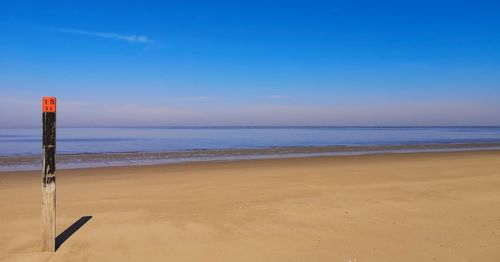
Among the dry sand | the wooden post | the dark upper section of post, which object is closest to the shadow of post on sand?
the dry sand

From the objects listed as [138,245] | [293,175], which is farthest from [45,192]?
[293,175]

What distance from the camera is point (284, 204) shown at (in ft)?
25.7

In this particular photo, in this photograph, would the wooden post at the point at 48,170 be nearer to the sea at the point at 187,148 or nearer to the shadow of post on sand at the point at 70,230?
the shadow of post on sand at the point at 70,230

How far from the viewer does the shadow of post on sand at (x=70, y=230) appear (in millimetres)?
5379

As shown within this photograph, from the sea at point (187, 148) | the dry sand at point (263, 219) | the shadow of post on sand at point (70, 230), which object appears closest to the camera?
the dry sand at point (263, 219)

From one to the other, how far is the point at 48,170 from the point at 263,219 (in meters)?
3.68

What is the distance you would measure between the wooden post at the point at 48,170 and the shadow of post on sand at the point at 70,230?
12.4 inches

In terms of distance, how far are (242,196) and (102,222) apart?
3389 millimetres

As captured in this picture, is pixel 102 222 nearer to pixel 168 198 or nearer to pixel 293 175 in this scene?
pixel 168 198

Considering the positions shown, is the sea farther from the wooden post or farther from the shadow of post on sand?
the wooden post

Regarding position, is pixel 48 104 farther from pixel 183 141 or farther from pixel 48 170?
pixel 183 141

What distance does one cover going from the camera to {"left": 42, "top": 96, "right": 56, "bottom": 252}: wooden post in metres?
4.60

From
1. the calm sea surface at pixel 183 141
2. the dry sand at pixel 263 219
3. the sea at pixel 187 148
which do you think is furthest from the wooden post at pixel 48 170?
the calm sea surface at pixel 183 141

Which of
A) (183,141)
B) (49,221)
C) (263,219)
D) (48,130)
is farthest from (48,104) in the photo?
(183,141)
